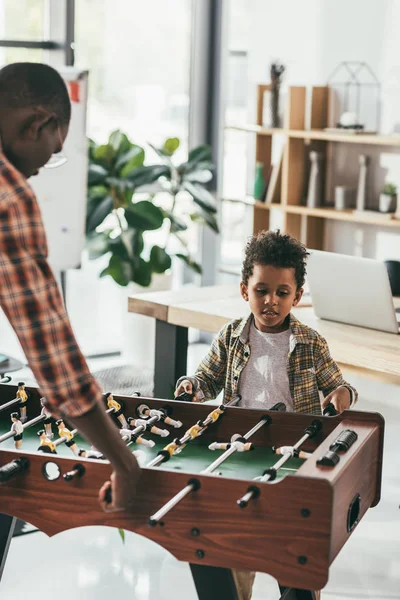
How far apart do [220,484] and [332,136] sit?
3.52 m

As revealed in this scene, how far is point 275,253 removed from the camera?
2580 millimetres

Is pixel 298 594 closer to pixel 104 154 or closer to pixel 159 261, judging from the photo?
pixel 159 261

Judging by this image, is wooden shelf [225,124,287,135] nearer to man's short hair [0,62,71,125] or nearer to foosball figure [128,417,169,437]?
foosball figure [128,417,169,437]

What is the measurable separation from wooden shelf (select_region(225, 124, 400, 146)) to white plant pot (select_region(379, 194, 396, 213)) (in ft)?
0.87

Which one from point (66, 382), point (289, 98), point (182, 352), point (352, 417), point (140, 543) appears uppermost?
point (289, 98)

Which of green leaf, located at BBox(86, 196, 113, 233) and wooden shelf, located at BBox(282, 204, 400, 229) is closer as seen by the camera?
wooden shelf, located at BBox(282, 204, 400, 229)

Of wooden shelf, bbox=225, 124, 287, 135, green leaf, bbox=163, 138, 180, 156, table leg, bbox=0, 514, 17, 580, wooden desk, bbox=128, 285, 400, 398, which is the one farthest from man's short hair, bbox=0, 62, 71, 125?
green leaf, bbox=163, 138, 180, 156

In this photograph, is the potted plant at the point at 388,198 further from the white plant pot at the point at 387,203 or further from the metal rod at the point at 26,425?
the metal rod at the point at 26,425

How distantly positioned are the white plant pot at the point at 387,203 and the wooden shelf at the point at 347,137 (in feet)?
0.87

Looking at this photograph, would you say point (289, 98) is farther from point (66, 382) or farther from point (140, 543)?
point (66, 382)

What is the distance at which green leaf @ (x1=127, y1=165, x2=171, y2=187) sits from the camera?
534 centimetres

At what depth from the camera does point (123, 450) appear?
1.75 meters

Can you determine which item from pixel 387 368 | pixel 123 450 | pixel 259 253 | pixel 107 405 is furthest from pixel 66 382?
pixel 387 368

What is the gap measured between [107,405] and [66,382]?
0.68 m
